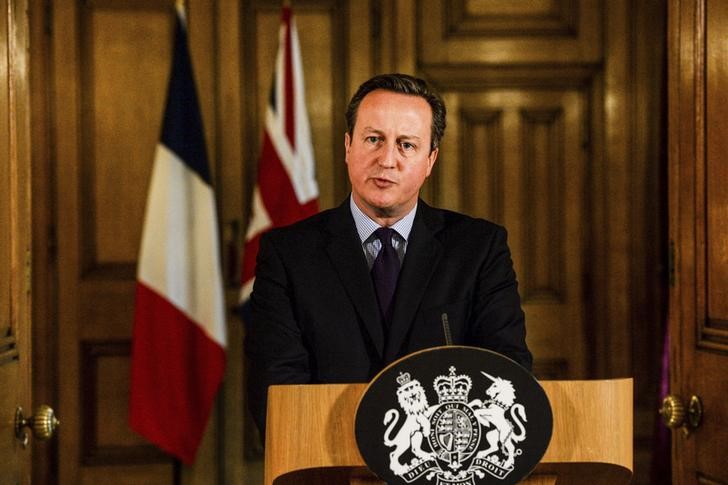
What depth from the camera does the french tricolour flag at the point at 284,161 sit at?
3809 millimetres

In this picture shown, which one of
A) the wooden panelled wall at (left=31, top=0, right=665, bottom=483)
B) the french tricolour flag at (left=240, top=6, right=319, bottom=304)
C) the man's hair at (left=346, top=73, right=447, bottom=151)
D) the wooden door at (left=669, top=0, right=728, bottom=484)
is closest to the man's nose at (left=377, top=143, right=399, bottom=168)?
the man's hair at (left=346, top=73, right=447, bottom=151)

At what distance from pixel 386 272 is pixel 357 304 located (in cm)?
11

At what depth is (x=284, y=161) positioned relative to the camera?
3842 mm

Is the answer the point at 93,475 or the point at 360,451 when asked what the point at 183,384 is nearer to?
the point at 93,475

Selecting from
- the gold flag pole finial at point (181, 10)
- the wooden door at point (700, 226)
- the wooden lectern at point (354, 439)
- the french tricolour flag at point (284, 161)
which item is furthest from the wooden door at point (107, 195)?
the wooden lectern at point (354, 439)

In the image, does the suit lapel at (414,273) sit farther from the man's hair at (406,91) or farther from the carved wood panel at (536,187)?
the carved wood panel at (536,187)

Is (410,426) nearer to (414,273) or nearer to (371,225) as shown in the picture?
(414,273)

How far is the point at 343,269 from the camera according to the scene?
180cm

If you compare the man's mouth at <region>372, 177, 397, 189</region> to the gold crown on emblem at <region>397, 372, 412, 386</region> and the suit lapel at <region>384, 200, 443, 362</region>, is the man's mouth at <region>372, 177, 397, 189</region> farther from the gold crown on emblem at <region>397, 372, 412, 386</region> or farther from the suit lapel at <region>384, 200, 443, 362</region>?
the gold crown on emblem at <region>397, 372, 412, 386</region>

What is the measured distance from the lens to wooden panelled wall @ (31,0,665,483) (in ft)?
13.0

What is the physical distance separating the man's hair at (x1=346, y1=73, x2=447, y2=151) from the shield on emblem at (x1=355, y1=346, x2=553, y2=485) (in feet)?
2.21

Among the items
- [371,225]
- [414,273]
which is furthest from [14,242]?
[414,273]

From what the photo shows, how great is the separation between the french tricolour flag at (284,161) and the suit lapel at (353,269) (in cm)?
193

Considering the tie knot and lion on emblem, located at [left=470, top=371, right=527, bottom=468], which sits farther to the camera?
the tie knot
